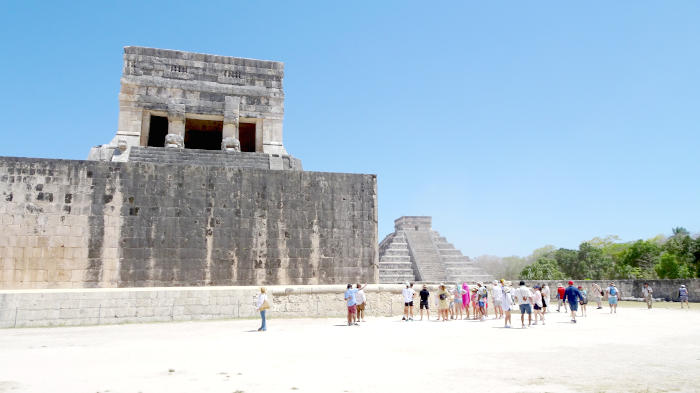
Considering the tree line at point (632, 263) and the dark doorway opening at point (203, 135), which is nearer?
the dark doorway opening at point (203, 135)

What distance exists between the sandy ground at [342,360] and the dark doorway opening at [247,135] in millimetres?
11819

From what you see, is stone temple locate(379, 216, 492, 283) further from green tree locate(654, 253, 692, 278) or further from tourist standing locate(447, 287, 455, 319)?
tourist standing locate(447, 287, 455, 319)

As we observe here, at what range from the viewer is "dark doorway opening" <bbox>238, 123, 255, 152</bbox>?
780 inches

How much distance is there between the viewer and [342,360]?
231 inches

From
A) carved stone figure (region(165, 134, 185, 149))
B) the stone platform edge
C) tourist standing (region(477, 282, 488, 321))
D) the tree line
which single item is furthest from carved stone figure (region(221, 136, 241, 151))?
the tree line

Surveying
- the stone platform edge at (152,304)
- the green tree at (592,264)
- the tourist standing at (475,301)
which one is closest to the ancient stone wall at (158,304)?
the stone platform edge at (152,304)

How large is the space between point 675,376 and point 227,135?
601 inches

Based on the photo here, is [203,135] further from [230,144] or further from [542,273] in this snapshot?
[542,273]

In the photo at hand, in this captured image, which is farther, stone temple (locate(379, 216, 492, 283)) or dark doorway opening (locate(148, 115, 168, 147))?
stone temple (locate(379, 216, 492, 283))

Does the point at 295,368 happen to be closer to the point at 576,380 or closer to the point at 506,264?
the point at 576,380

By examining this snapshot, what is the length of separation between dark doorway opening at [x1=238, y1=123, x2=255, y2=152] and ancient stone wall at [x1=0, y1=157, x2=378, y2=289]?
24.3ft

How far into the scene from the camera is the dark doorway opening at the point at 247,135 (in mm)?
19812

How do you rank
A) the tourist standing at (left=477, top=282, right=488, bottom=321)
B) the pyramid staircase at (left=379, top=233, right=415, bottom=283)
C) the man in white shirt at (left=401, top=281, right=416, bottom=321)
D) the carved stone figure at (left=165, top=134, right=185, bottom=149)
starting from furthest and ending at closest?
the pyramid staircase at (left=379, top=233, right=415, bottom=283)
the carved stone figure at (left=165, top=134, right=185, bottom=149)
the tourist standing at (left=477, top=282, right=488, bottom=321)
the man in white shirt at (left=401, top=281, right=416, bottom=321)

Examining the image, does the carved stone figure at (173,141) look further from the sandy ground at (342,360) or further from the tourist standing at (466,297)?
→ the tourist standing at (466,297)
